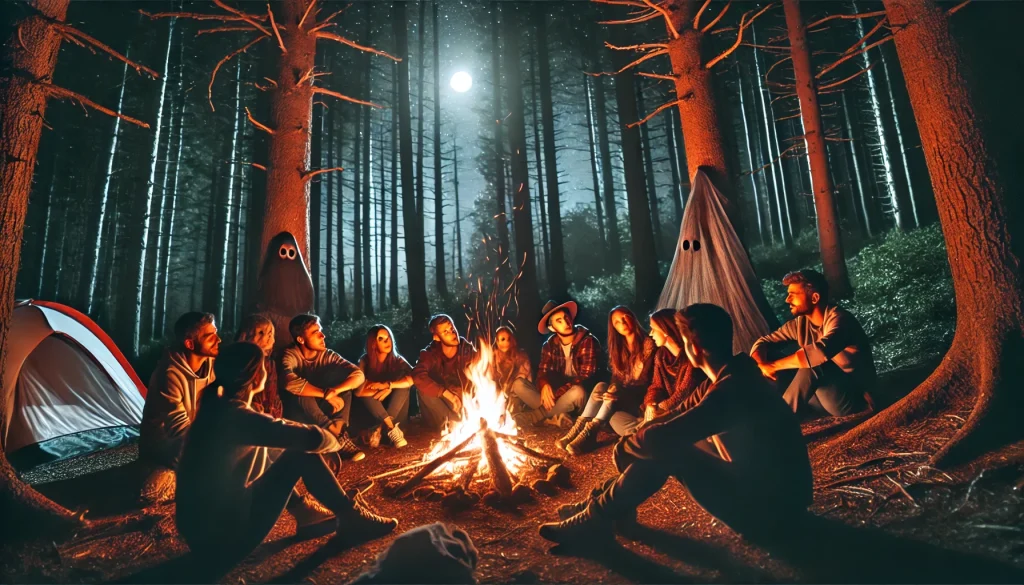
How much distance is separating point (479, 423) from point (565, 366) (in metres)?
1.46

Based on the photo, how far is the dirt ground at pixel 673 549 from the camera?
7.74 feet

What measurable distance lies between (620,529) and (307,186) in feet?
18.6

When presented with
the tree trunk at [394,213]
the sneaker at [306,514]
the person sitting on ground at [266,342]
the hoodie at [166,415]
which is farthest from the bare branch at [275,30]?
the tree trunk at [394,213]

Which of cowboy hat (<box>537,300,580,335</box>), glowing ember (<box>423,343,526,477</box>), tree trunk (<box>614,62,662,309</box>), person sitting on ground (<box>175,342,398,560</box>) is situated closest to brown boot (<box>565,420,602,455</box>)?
glowing ember (<box>423,343,526,477</box>)

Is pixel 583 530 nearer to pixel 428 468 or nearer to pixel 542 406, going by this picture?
pixel 428 468

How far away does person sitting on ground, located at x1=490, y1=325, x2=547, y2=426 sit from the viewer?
571 centimetres

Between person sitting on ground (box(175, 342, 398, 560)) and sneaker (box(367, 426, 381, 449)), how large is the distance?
2207 millimetres

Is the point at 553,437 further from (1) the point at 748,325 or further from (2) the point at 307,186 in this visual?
(2) the point at 307,186

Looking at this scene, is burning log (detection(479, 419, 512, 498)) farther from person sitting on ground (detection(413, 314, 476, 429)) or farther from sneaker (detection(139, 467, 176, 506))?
sneaker (detection(139, 467, 176, 506))

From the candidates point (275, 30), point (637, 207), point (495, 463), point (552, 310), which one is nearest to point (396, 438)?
point (495, 463)

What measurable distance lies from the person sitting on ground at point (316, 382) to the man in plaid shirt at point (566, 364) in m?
2.13

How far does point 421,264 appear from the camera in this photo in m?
13.3

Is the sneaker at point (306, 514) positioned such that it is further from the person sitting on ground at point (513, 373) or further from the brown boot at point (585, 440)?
the person sitting on ground at point (513, 373)

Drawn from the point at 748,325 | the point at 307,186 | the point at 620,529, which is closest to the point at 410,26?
the point at 307,186
